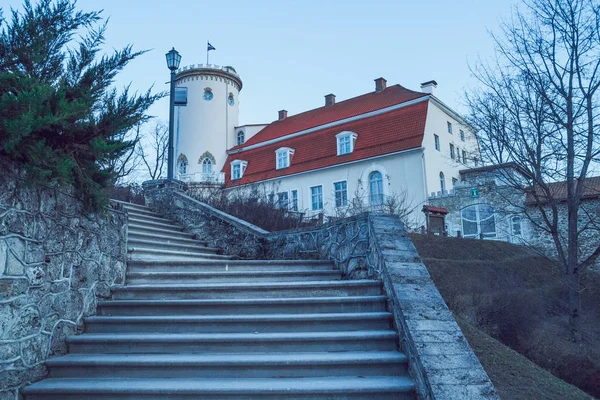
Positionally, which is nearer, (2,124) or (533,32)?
(2,124)

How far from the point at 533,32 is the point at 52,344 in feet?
39.4

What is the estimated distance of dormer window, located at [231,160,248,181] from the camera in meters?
27.9

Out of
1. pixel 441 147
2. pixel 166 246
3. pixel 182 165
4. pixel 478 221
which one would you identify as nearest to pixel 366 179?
pixel 441 147

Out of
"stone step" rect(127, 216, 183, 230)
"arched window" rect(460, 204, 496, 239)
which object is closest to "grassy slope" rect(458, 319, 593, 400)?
"stone step" rect(127, 216, 183, 230)

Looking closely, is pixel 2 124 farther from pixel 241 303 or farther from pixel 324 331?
pixel 324 331

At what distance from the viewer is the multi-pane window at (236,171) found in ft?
91.4

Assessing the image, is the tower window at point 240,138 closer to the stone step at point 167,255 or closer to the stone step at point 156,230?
the stone step at point 156,230

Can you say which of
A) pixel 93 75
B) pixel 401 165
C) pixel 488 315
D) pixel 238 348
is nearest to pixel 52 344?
pixel 238 348

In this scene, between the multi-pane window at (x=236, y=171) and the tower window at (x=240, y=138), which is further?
the tower window at (x=240, y=138)

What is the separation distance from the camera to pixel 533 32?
11.0 metres

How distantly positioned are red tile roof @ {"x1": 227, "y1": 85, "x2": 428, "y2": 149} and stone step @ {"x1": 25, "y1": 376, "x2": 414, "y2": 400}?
819 inches

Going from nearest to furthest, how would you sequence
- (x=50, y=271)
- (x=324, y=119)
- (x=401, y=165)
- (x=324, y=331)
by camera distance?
1. (x=50, y=271)
2. (x=324, y=331)
3. (x=401, y=165)
4. (x=324, y=119)

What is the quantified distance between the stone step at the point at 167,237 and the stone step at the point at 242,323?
2518 mm

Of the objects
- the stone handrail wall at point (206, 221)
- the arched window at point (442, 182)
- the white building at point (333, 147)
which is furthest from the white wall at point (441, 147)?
the stone handrail wall at point (206, 221)
